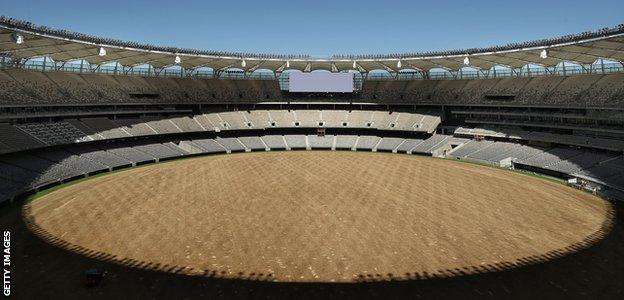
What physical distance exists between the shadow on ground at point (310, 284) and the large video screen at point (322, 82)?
203 ft

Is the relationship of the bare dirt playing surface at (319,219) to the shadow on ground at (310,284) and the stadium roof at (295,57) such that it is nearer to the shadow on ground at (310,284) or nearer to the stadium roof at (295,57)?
the shadow on ground at (310,284)

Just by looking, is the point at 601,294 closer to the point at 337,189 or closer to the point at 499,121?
the point at 337,189

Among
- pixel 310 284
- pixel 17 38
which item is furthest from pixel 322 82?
pixel 310 284

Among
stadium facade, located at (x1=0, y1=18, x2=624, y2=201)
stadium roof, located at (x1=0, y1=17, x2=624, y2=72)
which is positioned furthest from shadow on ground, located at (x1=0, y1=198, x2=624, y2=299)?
stadium roof, located at (x1=0, y1=17, x2=624, y2=72)

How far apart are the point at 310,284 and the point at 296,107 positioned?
64605 mm

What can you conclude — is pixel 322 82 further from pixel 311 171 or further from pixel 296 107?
pixel 311 171

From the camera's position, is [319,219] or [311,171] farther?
[311,171]

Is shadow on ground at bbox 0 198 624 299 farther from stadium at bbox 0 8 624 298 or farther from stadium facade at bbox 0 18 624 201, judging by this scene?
stadium facade at bbox 0 18 624 201

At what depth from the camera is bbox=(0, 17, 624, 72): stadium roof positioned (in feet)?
145

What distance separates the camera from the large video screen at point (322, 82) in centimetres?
8050

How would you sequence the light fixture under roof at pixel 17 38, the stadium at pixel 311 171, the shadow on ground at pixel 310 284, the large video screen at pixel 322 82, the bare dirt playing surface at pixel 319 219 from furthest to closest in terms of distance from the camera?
the large video screen at pixel 322 82 < the light fixture under roof at pixel 17 38 < the bare dirt playing surface at pixel 319 219 < the stadium at pixel 311 171 < the shadow on ground at pixel 310 284

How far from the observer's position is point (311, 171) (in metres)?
48.8

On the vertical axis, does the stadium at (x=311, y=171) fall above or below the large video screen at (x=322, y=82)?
below

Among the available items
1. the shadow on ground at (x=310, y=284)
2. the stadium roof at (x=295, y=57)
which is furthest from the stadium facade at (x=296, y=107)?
the shadow on ground at (x=310, y=284)
